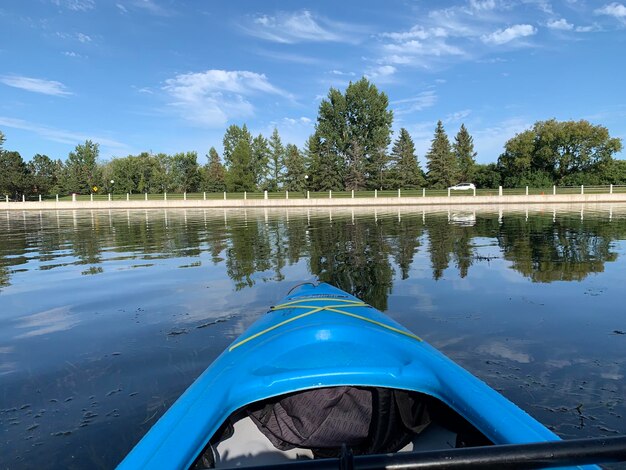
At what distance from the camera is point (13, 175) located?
189 feet

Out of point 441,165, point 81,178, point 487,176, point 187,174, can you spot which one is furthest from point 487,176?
point 81,178

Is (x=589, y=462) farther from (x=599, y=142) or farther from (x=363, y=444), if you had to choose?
(x=599, y=142)

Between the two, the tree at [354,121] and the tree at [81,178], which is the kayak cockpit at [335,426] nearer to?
the tree at [354,121]

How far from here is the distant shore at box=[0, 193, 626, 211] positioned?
39.5 meters

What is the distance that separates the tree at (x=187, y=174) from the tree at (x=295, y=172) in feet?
47.3

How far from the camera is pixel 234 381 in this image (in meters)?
2.10

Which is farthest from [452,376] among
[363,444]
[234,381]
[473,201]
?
[473,201]

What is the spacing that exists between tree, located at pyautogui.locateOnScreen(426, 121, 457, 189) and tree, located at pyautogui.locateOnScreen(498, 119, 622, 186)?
678 cm

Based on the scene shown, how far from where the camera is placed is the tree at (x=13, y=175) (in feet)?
188

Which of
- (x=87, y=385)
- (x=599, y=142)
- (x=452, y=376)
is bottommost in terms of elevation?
(x=87, y=385)

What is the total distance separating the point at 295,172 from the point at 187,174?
16655 millimetres

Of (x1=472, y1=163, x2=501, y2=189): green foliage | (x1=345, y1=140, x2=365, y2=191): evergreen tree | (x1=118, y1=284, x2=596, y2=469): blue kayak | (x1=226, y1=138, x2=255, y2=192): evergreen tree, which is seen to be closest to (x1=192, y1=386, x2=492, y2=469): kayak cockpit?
(x1=118, y1=284, x2=596, y2=469): blue kayak

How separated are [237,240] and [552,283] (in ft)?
29.4

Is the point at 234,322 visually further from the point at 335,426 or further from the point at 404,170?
the point at 404,170
